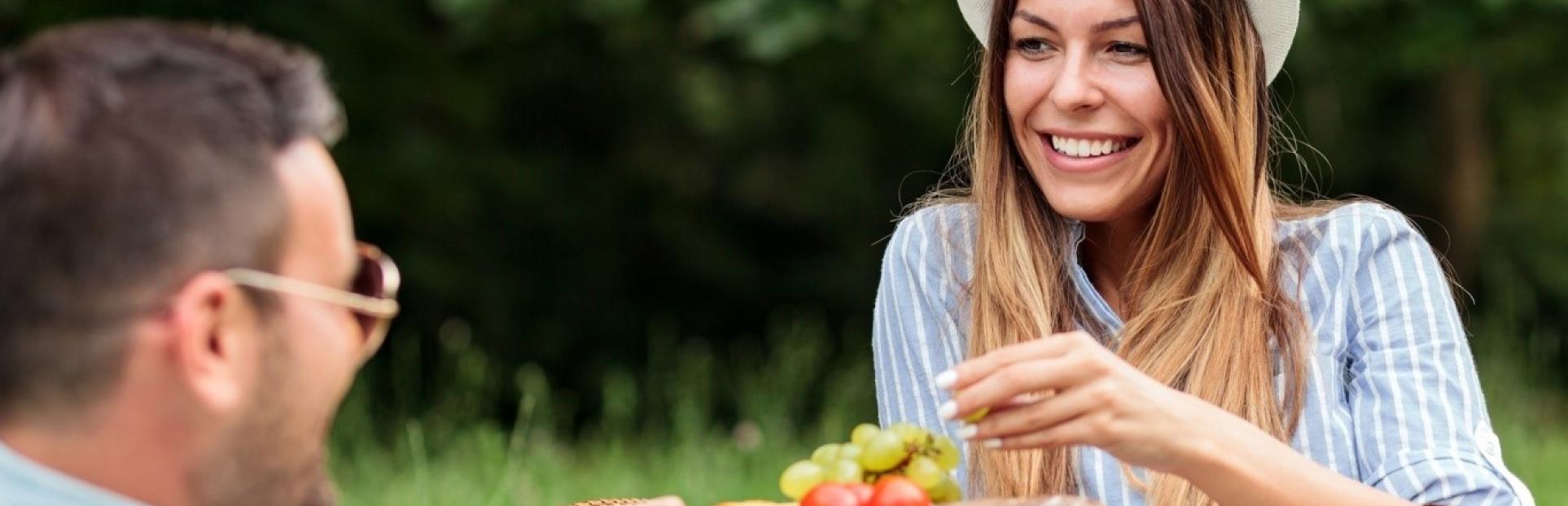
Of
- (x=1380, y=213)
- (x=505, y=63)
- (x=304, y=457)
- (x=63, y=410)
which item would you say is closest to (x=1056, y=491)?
(x=1380, y=213)

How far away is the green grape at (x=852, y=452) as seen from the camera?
232cm

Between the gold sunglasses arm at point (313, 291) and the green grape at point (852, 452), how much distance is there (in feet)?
2.26

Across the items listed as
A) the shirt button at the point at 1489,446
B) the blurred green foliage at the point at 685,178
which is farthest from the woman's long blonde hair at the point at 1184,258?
the blurred green foliage at the point at 685,178

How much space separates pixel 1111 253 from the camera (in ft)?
10.4

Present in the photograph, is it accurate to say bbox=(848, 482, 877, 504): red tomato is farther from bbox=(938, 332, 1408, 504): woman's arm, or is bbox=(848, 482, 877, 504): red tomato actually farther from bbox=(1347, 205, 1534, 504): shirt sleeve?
bbox=(1347, 205, 1534, 504): shirt sleeve

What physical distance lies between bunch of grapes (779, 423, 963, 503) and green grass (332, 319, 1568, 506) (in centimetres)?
156

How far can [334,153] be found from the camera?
27.0 ft

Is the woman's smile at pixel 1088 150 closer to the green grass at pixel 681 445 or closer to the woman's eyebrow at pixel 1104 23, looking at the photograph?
the woman's eyebrow at pixel 1104 23

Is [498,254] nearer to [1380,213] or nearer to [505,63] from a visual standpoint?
[505,63]

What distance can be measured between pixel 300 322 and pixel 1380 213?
73.1 inches

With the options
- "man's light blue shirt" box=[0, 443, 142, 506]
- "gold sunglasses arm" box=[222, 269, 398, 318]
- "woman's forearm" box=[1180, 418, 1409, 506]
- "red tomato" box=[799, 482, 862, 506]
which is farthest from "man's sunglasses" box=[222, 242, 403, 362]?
"woman's forearm" box=[1180, 418, 1409, 506]

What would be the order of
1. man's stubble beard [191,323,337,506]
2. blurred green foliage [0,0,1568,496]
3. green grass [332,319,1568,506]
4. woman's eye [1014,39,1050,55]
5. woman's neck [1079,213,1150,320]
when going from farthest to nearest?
blurred green foliage [0,0,1568,496], green grass [332,319,1568,506], woman's neck [1079,213,1150,320], woman's eye [1014,39,1050,55], man's stubble beard [191,323,337,506]

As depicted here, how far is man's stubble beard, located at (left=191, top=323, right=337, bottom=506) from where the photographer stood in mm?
1645

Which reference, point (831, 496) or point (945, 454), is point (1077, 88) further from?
point (831, 496)
